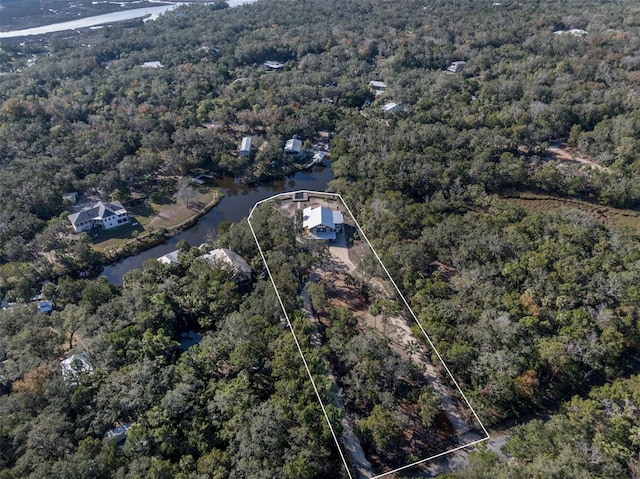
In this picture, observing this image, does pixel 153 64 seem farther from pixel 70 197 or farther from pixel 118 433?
pixel 118 433

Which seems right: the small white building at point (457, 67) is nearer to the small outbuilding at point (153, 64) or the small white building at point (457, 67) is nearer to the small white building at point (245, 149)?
the small white building at point (245, 149)

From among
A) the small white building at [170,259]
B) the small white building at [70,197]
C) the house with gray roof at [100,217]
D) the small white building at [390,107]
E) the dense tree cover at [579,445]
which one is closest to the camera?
the dense tree cover at [579,445]

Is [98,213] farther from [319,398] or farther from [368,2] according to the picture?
[368,2]

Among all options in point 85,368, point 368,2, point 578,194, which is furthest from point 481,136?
point 368,2

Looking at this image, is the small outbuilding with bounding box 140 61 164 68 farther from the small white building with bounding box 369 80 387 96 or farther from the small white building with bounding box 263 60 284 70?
the small white building with bounding box 369 80 387 96

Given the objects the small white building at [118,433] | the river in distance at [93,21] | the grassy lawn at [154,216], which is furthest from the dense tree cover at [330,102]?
the small white building at [118,433]

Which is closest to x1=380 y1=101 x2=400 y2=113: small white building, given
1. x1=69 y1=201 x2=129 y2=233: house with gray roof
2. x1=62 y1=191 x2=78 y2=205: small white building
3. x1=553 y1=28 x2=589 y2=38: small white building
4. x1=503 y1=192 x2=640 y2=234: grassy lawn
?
x1=503 y1=192 x2=640 y2=234: grassy lawn
